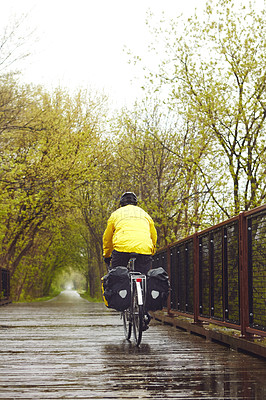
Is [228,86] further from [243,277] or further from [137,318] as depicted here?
[243,277]

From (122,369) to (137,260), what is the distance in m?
2.27

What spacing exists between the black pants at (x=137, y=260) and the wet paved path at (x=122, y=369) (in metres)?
0.92

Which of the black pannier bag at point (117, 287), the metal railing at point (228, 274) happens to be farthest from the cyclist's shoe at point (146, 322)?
the metal railing at point (228, 274)

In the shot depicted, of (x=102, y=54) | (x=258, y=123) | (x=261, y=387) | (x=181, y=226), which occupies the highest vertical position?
(x=102, y=54)

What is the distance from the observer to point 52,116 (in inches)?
1091

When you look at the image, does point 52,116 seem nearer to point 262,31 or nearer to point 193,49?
point 193,49

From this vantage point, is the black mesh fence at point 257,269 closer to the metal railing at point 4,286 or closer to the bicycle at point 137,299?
the bicycle at point 137,299

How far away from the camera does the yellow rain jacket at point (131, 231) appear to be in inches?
314

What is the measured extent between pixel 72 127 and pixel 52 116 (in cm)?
430

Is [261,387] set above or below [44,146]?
below

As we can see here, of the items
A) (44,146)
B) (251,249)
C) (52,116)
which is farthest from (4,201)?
(251,249)

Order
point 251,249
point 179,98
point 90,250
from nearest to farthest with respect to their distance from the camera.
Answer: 1. point 251,249
2. point 179,98
3. point 90,250

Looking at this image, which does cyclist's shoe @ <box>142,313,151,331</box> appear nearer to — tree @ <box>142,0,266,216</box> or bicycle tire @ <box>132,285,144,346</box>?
bicycle tire @ <box>132,285,144,346</box>

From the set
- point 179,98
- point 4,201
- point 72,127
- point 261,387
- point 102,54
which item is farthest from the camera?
point 72,127
